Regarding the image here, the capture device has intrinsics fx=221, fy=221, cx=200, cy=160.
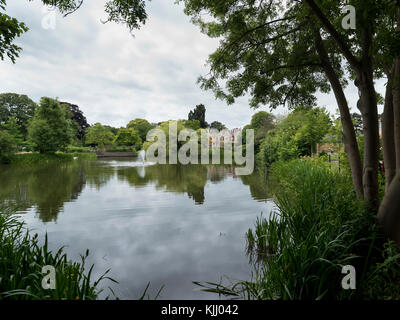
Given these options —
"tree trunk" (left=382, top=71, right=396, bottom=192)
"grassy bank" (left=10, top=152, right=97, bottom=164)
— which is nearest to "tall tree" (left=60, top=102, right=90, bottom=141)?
"grassy bank" (left=10, top=152, right=97, bottom=164)

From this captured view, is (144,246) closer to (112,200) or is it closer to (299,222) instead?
(299,222)

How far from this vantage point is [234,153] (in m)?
31.2

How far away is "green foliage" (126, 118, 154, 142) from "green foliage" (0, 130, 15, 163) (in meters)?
40.7

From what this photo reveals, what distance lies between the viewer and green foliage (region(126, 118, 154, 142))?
61250 millimetres

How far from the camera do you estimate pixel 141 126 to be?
206 feet

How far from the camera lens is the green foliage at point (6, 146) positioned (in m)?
19.3

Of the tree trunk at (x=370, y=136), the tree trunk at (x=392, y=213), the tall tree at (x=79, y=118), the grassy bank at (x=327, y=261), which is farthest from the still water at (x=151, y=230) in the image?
the tall tree at (x=79, y=118)

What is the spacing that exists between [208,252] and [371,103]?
3.66m

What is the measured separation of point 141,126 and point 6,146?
43.7 metres

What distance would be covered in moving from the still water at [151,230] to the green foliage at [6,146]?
13.6 m

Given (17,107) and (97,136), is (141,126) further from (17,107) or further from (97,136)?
(17,107)

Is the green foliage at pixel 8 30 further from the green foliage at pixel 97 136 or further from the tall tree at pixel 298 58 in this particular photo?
the green foliage at pixel 97 136

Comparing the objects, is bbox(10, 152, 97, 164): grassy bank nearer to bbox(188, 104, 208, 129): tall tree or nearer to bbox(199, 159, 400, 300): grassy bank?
bbox(199, 159, 400, 300): grassy bank
